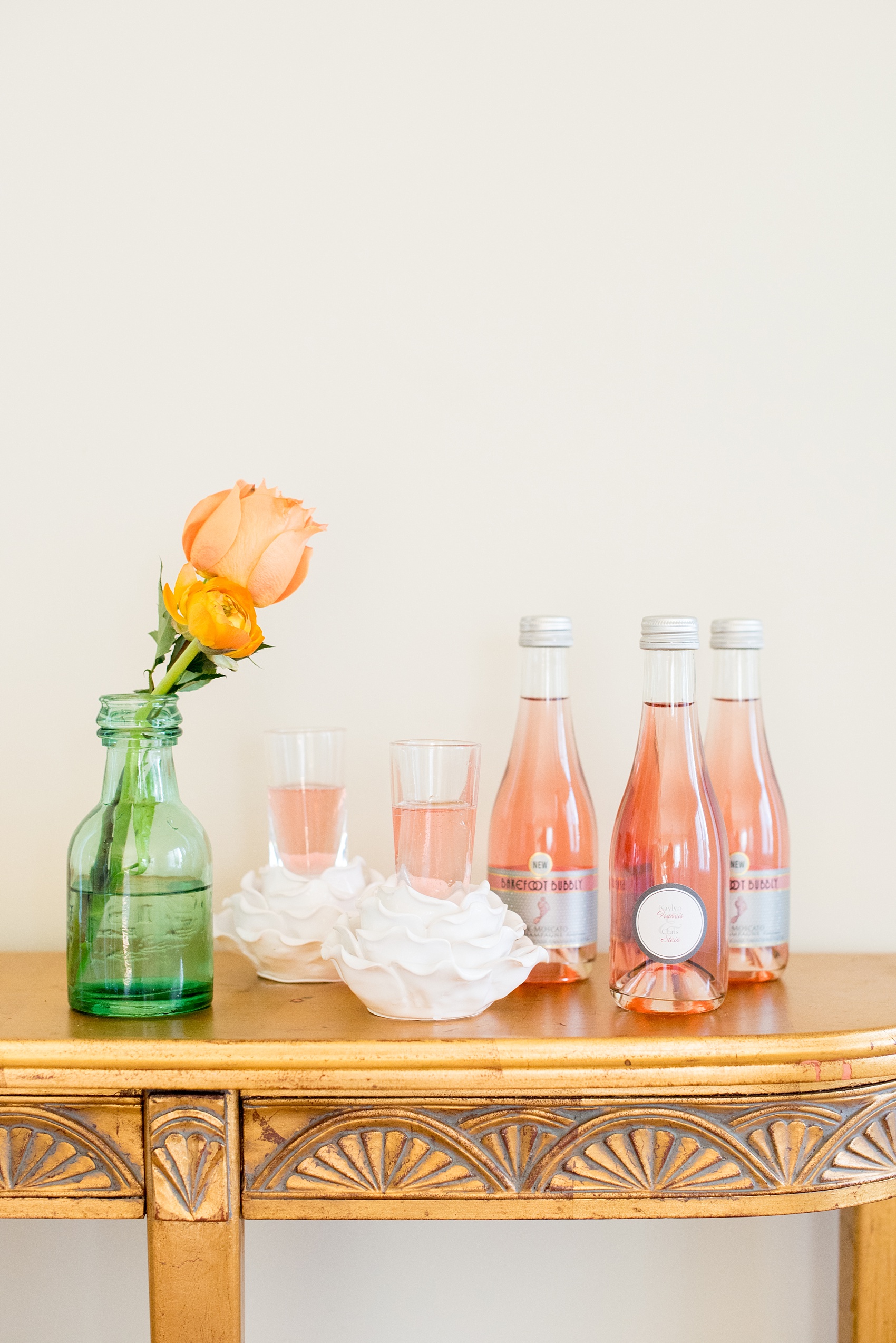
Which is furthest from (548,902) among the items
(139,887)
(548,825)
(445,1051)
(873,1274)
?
(873,1274)

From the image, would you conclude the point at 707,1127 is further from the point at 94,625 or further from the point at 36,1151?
the point at 94,625

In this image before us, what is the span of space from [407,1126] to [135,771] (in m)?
0.29

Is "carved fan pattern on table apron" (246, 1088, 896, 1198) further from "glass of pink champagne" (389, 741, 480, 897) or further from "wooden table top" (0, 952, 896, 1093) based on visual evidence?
"glass of pink champagne" (389, 741, 480, 897)

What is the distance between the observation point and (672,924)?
68 centimetres

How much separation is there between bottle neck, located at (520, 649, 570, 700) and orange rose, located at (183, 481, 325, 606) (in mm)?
223

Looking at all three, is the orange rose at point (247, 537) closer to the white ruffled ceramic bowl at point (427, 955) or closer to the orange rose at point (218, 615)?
the orange rose at point (218, 615)

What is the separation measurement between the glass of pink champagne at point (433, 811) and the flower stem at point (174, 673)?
5.9 inches

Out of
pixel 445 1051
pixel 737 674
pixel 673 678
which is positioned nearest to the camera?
pixel 445 1051

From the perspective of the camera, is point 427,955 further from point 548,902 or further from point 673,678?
point 673,678

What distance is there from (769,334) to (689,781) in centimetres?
44

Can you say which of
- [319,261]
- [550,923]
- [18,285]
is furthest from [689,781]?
[18,285]

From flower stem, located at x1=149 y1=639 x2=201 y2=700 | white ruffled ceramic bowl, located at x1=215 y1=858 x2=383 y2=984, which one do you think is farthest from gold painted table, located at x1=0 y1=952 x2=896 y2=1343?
flower stem, located at x1=149 y1=639 x2=201 y2=700

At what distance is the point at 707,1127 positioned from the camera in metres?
0.63

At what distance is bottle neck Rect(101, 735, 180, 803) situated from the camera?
700mm
